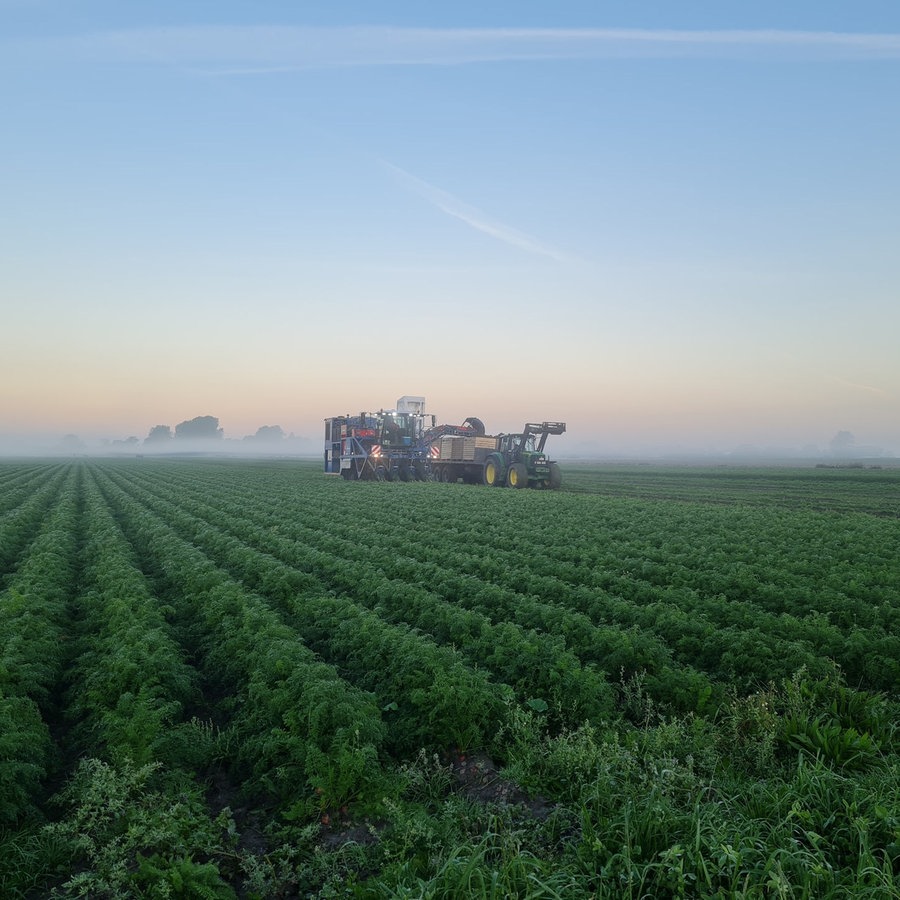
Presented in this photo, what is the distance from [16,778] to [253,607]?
422 centimetres

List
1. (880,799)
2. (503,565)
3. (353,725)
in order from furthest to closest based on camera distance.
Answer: (503,565), (353,725), (880,799)

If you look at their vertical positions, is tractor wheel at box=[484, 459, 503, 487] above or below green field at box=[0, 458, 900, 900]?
above

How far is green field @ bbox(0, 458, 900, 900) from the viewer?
403 centimetres

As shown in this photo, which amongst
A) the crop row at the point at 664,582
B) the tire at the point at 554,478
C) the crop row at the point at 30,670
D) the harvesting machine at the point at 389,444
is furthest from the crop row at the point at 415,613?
the harvesting machine at the point at 389,444

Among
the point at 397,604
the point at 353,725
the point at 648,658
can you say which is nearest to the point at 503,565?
the point at 397,604

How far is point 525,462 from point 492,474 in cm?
263

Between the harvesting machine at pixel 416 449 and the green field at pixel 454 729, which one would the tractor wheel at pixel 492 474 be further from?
the green field at pixel 454 729

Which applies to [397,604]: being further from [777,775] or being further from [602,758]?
[777,775]

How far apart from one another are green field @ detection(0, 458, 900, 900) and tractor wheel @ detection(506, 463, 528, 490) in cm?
2201

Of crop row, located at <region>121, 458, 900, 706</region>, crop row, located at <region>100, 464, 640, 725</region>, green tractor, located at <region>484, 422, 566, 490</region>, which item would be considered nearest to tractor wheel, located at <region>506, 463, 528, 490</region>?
green tractor, located at <region>484, 422, 566, 490</region>

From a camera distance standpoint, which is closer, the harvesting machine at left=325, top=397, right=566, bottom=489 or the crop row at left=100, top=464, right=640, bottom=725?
the crop row at left=100, top=464, right=640, bottom=725

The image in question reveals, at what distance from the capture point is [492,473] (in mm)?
37125

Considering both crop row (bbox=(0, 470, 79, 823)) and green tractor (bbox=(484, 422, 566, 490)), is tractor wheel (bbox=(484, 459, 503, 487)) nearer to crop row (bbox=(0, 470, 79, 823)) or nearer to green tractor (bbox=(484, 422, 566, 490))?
green tractor (bbox=(484, 422, 566, 490))

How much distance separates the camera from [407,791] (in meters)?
5.35
